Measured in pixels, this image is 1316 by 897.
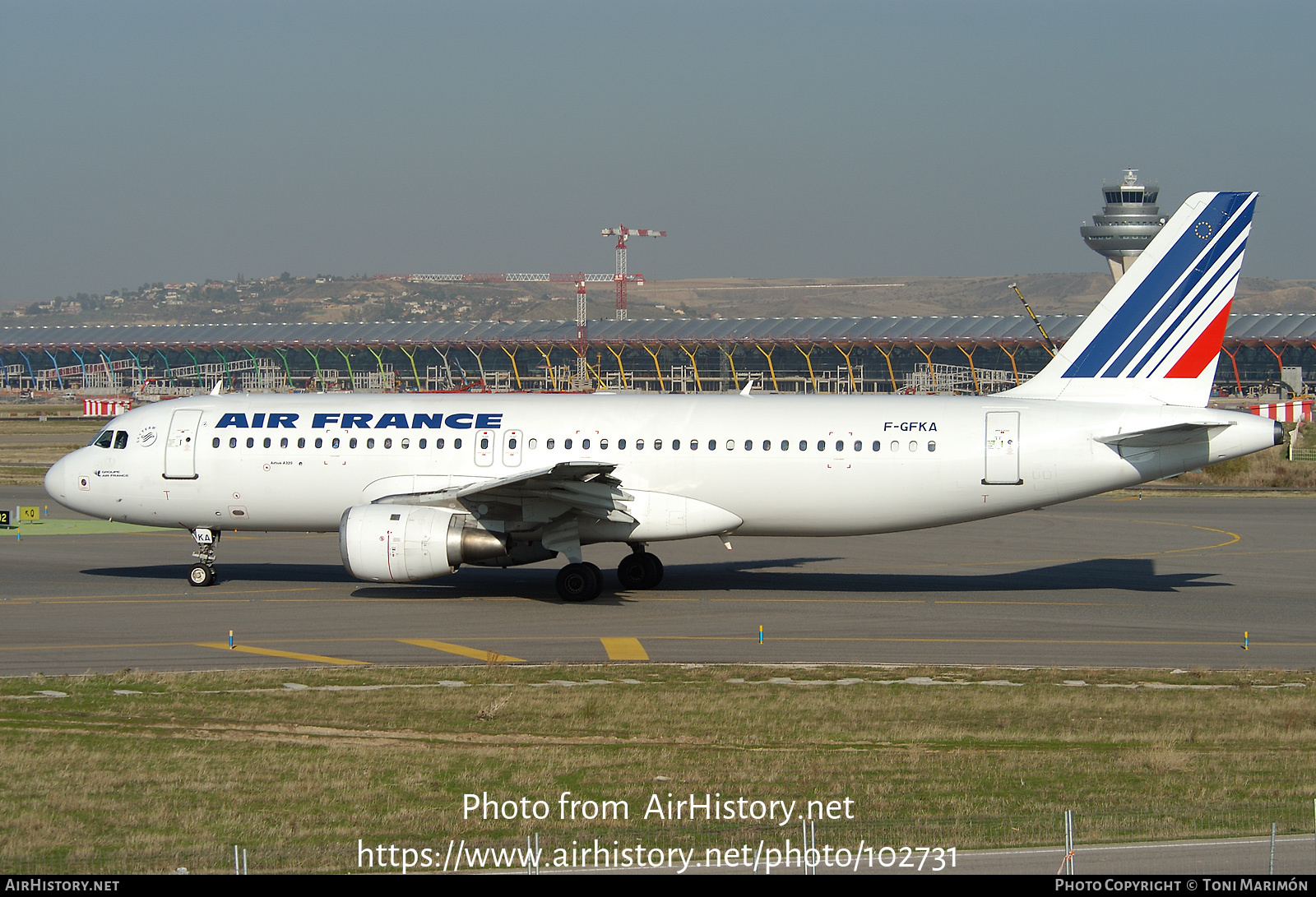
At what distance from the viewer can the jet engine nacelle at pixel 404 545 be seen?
27.6m

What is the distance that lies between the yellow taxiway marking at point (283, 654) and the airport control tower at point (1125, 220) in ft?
561

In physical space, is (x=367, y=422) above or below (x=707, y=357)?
below

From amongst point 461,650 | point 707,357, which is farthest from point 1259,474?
point 707,357

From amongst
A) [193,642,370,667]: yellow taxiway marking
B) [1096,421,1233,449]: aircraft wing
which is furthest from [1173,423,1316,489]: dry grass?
[193,642,370,667]: yellow taxiway marking

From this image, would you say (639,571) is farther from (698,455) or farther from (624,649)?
(624,649)

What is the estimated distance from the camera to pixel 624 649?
2420 centimetres

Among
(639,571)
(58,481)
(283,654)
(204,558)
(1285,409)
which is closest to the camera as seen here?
(283,654)

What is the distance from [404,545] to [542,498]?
321 centimetres

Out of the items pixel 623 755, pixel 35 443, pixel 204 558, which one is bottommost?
pixel 623 755

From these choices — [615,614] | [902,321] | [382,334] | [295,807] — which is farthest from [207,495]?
[382,334]

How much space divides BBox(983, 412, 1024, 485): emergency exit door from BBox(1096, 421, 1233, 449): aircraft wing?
1.81 metres

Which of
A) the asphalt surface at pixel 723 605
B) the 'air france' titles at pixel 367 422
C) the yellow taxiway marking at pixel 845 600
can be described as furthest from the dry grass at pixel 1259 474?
the 'air france' titles at pixel 367 422
